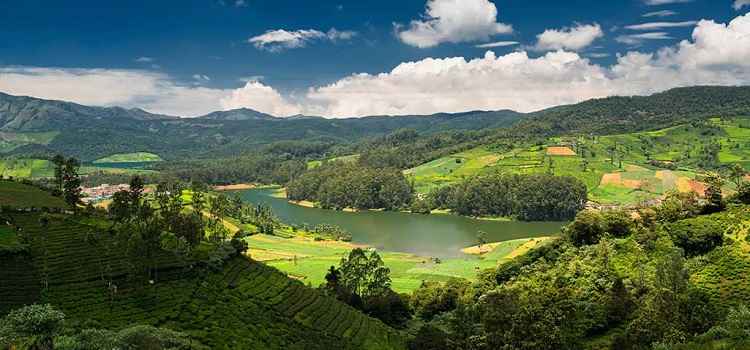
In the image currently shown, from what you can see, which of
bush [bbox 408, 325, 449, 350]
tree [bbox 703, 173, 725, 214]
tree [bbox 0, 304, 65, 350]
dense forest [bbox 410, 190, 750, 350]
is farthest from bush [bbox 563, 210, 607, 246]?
tree [bbox 0, 304, 65, 350]

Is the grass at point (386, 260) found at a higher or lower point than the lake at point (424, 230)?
higher

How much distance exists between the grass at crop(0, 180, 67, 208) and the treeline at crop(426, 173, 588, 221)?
14017cm

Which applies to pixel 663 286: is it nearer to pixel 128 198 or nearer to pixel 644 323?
pixel 644 323

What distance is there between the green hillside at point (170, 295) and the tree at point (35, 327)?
8.12 meters

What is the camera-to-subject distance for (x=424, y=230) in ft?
523

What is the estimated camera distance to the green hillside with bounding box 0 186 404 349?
46844 mm

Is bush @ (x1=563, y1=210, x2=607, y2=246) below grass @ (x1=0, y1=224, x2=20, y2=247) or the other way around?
below

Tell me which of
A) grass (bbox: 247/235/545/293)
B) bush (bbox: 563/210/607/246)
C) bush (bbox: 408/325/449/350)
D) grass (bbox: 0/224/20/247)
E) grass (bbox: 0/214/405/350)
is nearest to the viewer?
grass (bbox: 0/214/405/350)

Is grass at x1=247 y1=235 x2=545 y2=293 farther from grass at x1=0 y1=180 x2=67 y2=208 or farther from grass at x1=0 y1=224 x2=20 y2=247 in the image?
grass at x1=0 y1=224 x2=20 y2=247

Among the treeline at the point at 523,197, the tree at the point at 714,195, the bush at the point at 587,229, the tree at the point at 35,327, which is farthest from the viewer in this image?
the treeline at the point at 523,197

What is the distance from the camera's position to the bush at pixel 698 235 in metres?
53.7

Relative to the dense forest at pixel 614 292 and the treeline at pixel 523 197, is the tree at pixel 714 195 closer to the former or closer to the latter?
the dense forest at pixel 614 292

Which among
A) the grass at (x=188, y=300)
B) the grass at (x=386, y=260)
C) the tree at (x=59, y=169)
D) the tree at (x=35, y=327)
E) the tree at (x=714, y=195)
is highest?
the tree at (x=59, y=169)

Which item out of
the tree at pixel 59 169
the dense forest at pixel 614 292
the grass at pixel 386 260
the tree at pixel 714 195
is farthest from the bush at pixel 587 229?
the tree at pixel 59 169
